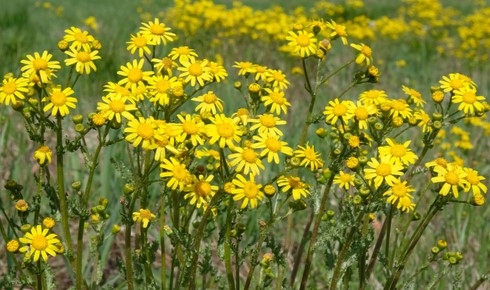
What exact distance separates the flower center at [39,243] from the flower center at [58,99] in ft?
1.52

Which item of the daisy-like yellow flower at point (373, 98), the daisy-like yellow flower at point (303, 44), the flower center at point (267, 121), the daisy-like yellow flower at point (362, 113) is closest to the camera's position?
the flower center at point (267, 121)

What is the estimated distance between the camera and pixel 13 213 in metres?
Answer: 3.46

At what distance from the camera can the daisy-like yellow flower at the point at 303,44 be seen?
2547 millimetres

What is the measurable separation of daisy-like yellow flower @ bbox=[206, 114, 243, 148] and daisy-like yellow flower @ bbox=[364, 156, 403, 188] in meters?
0.50

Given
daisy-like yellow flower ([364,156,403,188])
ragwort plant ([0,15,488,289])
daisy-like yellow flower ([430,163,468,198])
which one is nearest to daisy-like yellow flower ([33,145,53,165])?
ragwort plant ([0,15,488,289])

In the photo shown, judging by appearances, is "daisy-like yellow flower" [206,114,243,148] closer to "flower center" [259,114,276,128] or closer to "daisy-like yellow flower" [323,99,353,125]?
"flower center" [259,114,276,128]

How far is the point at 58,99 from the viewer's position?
201 cm

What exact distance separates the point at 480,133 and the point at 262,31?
331 centimetres

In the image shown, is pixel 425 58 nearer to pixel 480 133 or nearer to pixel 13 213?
pixel 480 133

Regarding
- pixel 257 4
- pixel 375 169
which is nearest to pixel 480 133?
pixel 375 169

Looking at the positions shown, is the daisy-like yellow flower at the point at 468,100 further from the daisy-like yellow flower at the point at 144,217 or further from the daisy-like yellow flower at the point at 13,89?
the daisy-like yellow flower at the point at 13,89

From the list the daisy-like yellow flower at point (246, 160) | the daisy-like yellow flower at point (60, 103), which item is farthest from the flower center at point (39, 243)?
the daisy-like yellow flower at point (246, 160)

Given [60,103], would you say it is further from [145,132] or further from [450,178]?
[450,178]

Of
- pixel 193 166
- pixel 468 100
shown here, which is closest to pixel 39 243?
pixel 193 166
